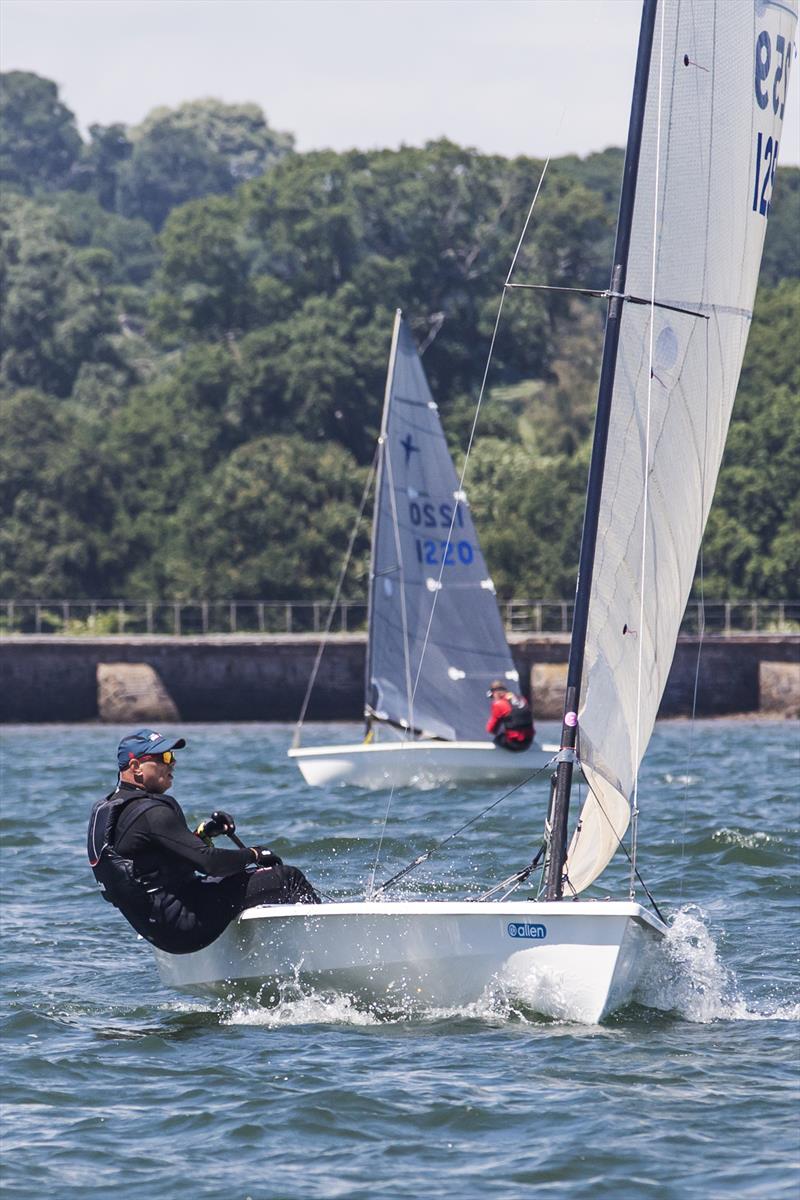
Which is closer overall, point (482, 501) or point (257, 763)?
point (257, 763)

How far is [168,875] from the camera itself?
1099 centimetres

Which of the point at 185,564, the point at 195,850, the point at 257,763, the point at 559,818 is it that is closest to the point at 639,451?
the point at 559,818

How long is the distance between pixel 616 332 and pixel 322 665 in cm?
3455


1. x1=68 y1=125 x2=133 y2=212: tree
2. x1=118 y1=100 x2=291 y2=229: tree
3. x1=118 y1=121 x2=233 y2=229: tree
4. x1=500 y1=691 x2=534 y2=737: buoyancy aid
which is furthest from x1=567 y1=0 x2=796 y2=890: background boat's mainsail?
x1=68 y1=125 x2=133 y2=212: tree

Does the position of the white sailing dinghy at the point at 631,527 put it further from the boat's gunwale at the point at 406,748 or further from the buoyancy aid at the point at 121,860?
the boat's gunwale at the point at 406,748

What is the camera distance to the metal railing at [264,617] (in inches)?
Result: 2092

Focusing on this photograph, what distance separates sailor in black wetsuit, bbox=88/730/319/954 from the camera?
1089 cm

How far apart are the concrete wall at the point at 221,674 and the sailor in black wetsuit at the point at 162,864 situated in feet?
112

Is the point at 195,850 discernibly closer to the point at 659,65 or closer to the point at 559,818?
the point at 559,818

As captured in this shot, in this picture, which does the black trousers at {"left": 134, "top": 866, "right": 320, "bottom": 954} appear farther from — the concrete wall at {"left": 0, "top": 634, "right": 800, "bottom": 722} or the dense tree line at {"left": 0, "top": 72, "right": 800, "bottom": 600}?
the dense tree line at {"left": 0, "top": 72, "right": 800, "bottom": 600}

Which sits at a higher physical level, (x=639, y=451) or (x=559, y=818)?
(x=639, y=451)

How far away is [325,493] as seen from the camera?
2393 inches

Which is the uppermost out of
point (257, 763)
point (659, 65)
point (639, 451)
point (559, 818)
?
point (659, 65)

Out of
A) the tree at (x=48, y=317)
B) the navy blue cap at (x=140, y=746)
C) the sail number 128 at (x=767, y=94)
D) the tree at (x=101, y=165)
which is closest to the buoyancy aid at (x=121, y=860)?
the navy blue cap at (x=140, y=746)
